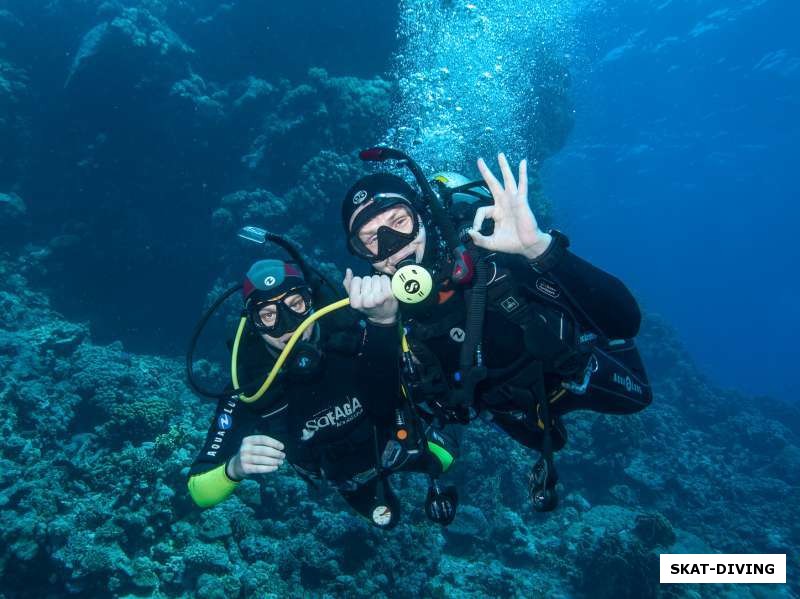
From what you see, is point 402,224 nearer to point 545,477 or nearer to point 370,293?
point 370,293

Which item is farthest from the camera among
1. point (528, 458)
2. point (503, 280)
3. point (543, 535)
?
point (528, 458)

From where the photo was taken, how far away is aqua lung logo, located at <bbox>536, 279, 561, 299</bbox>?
311 cm

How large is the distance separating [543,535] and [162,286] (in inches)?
598

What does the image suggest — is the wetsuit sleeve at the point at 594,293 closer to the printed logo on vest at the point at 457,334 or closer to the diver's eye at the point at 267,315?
the printed logo on vest at the point at 457,334

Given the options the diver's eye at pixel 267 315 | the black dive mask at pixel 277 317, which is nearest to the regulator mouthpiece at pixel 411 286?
the black dive mask at pixel 277 317

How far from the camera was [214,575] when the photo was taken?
6562mm

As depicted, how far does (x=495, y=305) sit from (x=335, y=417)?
175cm

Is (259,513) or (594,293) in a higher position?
(594,293)

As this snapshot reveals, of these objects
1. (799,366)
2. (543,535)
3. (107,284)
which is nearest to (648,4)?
(543,535)

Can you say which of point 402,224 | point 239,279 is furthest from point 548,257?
point 239,279

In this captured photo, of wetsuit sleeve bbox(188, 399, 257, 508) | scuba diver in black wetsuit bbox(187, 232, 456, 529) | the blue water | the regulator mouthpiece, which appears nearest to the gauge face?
scuba diver in black wetsuit bbox(187, 232, 456, 529)

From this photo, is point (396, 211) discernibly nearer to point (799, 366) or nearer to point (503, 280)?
point (503, 280)

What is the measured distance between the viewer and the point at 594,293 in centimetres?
294

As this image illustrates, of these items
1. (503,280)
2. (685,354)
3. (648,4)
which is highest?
(648,4)
